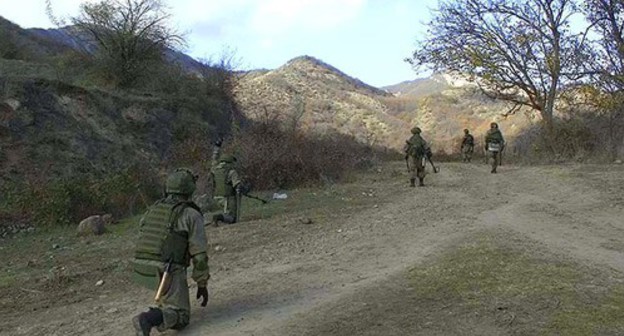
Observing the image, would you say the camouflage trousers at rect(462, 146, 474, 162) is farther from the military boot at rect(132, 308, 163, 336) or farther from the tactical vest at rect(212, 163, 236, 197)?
the military boot at rect(132, 308, 163, 336)

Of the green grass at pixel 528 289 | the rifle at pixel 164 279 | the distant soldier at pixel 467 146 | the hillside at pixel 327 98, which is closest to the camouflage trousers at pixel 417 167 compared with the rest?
the green grass at pixel 528 289

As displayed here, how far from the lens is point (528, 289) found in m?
6.57

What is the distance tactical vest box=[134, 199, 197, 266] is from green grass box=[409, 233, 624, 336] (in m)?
2.47

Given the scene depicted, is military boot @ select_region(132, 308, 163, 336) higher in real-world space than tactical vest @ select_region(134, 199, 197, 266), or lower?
lower

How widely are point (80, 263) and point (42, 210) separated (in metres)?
5.31

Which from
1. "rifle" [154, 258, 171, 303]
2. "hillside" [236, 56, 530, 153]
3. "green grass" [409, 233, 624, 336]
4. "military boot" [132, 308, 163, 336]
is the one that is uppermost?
"hillside" [236, 56, 530, 153]

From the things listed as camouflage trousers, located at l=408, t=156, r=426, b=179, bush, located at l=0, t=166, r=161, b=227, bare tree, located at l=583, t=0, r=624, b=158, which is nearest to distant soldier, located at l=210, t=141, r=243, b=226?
bush, located at l=0, t=166, r=161, b=227

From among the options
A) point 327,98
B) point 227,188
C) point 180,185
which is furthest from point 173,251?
point 327,98

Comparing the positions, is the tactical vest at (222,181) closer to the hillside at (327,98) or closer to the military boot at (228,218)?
the military boot at (228,218)

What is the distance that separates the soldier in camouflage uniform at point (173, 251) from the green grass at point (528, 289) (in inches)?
92.2

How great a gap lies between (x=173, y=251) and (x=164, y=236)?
17 cm

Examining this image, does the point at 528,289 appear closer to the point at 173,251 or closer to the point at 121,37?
the point at 173,251

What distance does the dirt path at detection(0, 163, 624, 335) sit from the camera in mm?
6238

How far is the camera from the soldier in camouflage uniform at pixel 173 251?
→ 586cm
